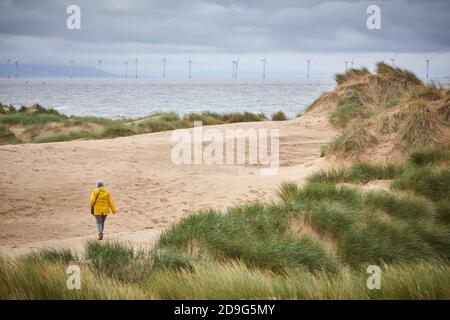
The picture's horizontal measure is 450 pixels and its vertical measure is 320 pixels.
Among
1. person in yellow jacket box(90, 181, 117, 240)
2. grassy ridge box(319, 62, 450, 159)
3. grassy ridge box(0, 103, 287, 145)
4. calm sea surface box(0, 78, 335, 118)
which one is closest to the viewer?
person in yellow jacket box(90, 181, 117, 240)

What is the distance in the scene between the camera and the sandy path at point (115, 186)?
35.8ft

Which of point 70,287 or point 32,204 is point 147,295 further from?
point 32,204

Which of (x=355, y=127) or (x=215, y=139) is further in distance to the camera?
(x=215, y=139)

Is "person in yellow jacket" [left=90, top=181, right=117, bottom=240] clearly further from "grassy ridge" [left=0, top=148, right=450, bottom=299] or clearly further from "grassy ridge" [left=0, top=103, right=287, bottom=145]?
"grassy ridge" [left=0, top=103, right=287, bottom=145]

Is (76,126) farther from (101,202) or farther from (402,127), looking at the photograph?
(402,127)

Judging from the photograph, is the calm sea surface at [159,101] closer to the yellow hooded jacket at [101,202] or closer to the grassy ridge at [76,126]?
the grassy ridge at [76,126]

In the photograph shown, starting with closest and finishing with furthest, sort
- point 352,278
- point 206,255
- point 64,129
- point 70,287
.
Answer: point 70,287, point 352,278, point 206,255, point 64,129

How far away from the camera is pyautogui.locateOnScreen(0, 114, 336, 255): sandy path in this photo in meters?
10.9

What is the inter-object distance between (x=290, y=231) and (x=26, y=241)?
227 inches

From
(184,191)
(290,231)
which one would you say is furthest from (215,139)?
(290,231)

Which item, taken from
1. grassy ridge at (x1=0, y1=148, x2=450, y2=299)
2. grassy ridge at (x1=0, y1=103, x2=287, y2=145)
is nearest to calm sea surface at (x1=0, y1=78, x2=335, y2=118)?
grassy ridge at (x1=0, y1=103, x2=287, y2=145)

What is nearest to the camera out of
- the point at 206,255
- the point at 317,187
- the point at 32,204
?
the point at 206,255

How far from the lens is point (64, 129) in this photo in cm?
2497

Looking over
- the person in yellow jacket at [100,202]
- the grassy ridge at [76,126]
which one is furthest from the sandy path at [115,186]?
the grassy ridge at [76,126]
